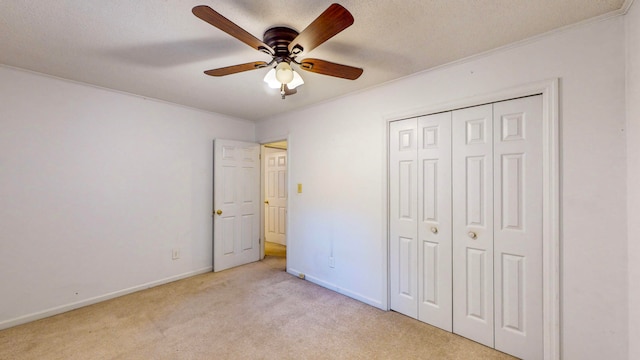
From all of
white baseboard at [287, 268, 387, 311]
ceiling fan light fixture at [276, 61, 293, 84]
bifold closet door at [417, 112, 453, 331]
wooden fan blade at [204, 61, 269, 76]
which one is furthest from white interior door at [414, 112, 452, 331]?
wooden fan blade at [204, 61, 269, 76]

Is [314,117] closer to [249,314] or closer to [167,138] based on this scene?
[167,138]

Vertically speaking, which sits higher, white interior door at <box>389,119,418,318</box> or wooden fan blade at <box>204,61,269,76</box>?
wooden fan blade at <box>204,61,269,76</box>

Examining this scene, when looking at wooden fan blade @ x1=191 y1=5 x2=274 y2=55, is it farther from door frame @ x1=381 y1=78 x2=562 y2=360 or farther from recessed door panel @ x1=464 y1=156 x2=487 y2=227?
door frame @ x1=381 y1=78 x2=562 y2=360

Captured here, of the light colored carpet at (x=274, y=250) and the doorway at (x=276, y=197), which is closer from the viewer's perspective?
the light colored carpet at (x=274, y=250)

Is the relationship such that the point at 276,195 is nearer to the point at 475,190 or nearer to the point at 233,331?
the point at 233,331

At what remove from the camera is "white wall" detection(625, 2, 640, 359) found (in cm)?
145

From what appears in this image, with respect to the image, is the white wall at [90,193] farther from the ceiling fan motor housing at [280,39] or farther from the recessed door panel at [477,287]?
the recessed door panel at [477,287]

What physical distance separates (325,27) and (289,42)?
0.51 metres

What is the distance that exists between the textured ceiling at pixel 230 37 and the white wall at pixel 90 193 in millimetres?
424

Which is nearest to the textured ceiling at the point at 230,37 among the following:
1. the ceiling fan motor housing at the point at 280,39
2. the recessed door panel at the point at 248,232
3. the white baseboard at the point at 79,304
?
the ceiling fan motor housing at the point at 280,39

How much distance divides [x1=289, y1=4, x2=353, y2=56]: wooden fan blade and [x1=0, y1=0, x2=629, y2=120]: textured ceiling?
8.7 inches

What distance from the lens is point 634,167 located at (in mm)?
1493

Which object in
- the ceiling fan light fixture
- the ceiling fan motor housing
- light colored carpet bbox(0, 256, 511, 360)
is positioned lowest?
light colored carpet bbox(0, 256, 511, 360)

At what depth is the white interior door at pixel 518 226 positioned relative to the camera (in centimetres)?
189
